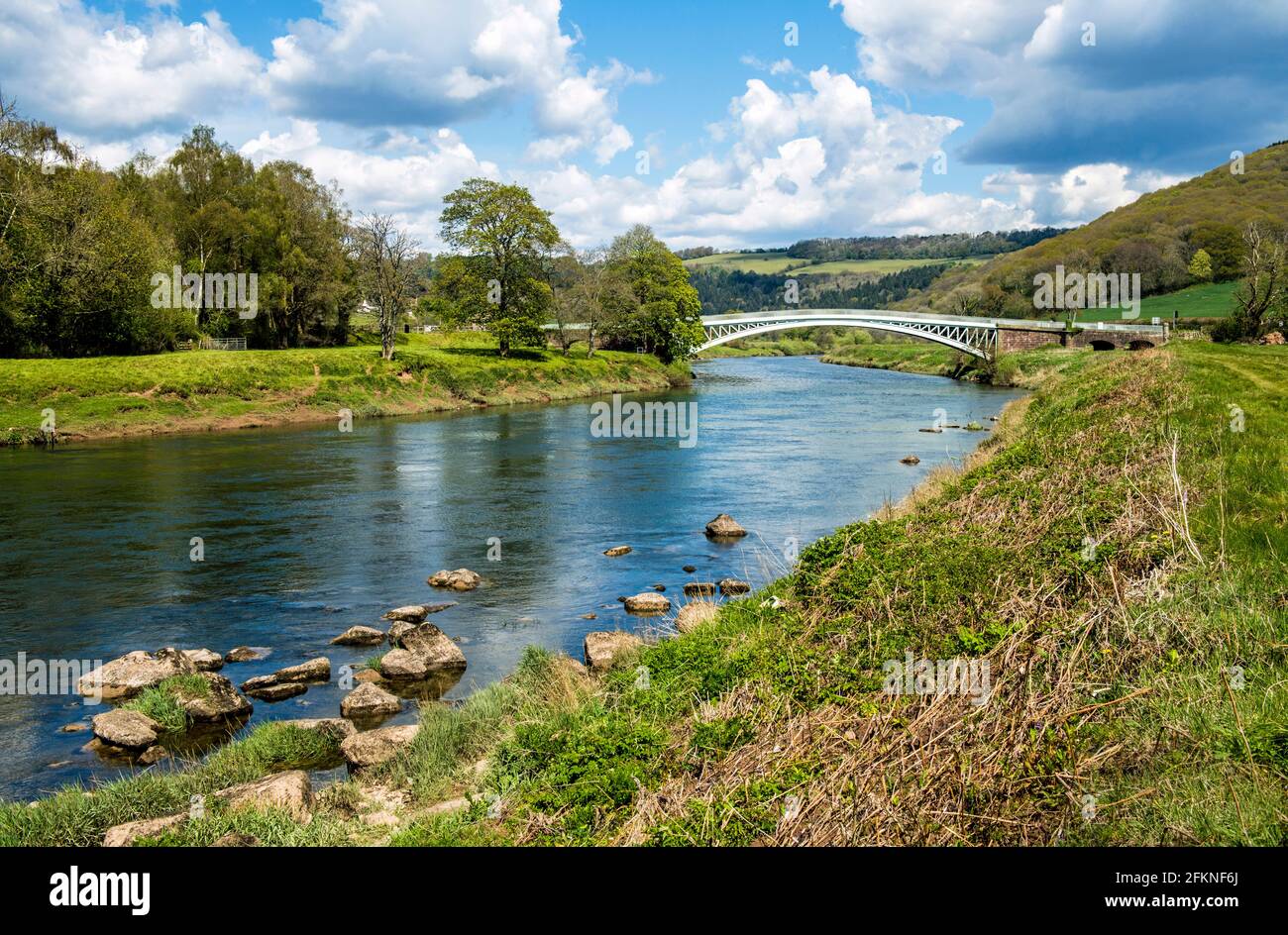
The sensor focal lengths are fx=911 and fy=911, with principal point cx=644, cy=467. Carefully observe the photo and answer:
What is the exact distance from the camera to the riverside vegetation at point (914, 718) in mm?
7633

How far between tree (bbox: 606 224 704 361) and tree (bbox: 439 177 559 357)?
46.9 feet

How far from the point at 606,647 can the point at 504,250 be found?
6418cm

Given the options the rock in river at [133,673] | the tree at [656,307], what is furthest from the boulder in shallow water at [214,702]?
the tree at [656,307]

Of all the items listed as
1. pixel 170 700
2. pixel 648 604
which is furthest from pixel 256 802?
pixel 648 604

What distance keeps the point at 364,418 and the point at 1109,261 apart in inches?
4650

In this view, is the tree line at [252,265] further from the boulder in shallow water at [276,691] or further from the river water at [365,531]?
the boulder in shallow water at [276,691]

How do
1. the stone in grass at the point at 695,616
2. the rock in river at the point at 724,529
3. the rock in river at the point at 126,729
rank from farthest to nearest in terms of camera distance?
the rock in river at the point at 724,529 < the stone in grass at the point at 695,616 < the rock in river at the point at 126,729

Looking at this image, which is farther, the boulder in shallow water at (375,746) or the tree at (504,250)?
the tree at (504,250)

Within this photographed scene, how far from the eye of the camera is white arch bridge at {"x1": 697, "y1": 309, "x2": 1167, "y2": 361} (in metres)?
92.6

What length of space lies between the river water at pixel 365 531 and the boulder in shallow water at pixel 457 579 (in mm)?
514

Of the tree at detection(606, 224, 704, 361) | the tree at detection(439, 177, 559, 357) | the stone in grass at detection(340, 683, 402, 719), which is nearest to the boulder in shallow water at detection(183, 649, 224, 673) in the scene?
the stone in grass at detection(340, 683, 402, 719)

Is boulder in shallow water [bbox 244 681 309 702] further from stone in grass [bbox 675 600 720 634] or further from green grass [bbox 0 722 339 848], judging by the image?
stone in grass [bbox 675 600 720 634]

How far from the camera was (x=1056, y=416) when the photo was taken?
28344mm

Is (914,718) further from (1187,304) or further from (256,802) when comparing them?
(1187,304)
